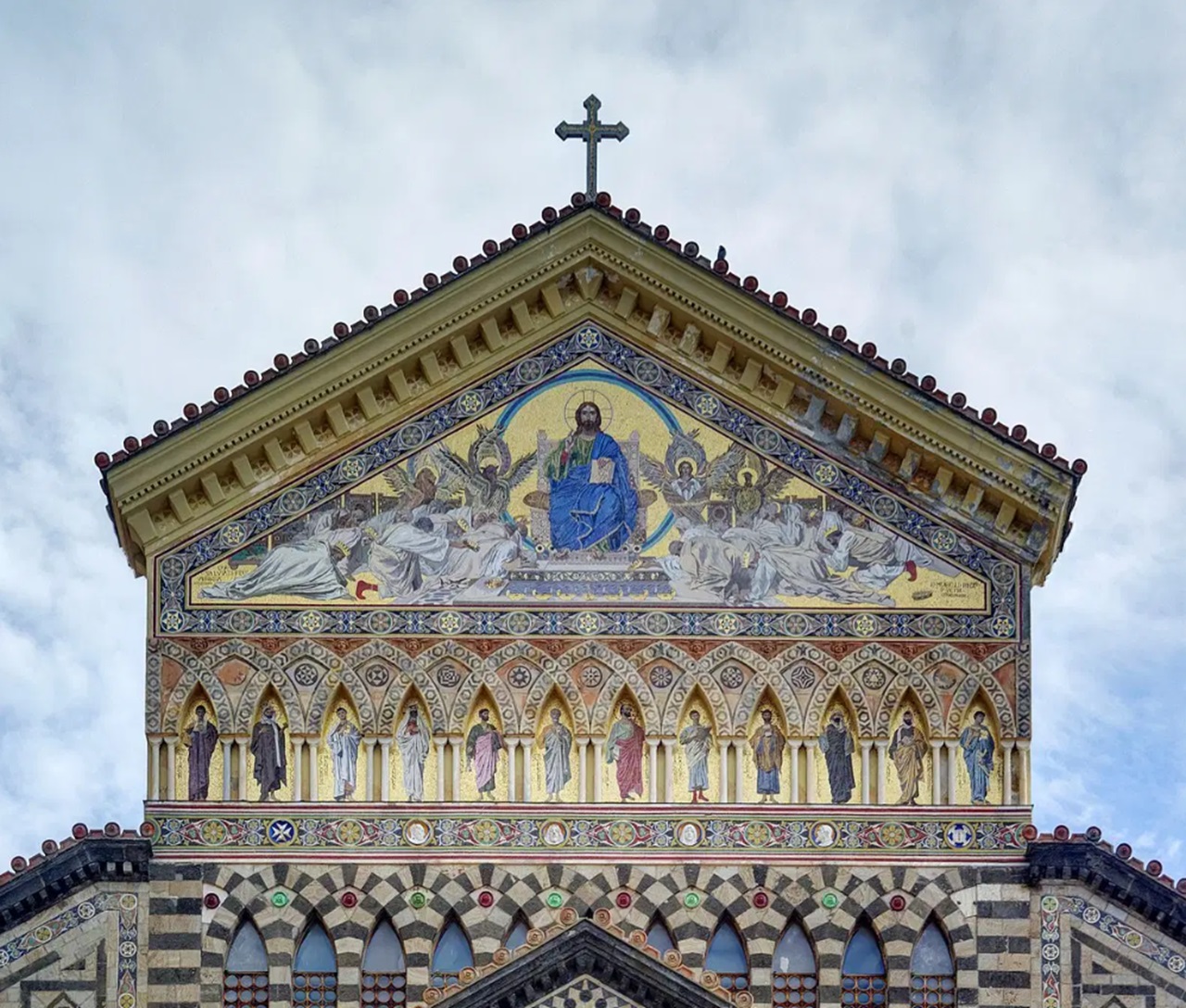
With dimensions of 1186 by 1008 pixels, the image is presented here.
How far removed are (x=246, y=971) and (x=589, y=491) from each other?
6.18 m

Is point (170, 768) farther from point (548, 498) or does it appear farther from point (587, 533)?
point (587, 533)

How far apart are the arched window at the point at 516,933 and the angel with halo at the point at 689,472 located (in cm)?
464

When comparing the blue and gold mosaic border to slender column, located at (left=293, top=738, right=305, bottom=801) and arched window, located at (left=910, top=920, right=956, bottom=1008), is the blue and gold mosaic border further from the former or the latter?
arched window, located at (left=910, top=920, right=956, bottom=1008)

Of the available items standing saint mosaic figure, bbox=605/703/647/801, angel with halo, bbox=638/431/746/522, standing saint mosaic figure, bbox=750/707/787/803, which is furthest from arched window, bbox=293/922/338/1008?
angel with halo, bbox=638/431/746/522

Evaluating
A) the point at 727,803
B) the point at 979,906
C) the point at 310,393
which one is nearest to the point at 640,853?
the point at 727,803

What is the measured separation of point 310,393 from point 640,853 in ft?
19.5

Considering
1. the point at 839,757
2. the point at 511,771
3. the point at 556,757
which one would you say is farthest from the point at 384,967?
the point at 839,757

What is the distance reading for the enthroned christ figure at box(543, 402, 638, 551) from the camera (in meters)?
40.7

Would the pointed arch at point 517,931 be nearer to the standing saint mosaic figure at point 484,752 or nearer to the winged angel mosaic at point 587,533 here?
the standing saint mosaic figure at point 484,752

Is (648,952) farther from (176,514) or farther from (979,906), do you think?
(176,514)

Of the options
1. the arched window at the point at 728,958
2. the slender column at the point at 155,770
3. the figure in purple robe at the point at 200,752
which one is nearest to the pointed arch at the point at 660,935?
the arched window at the point at 728,958

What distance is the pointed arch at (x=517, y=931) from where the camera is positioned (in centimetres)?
3928

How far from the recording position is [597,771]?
1571 inches

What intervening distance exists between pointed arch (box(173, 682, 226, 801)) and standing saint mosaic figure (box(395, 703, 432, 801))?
185 cm
